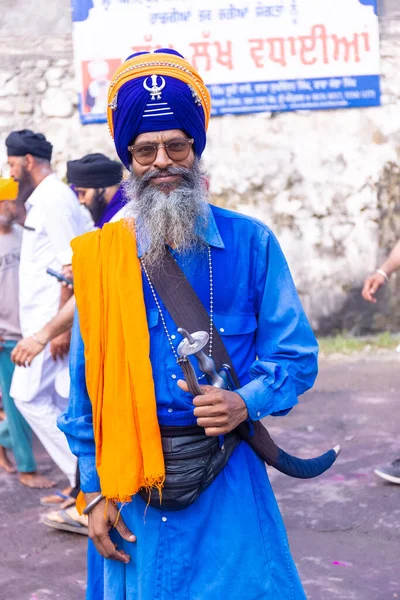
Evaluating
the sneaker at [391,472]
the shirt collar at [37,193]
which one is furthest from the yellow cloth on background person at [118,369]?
the sneaker at [391,472]

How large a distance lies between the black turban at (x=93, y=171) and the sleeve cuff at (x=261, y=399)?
10.2ft

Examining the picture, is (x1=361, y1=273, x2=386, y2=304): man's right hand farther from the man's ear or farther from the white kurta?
the man's ear

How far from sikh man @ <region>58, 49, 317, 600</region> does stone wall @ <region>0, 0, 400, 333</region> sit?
6671 millimetres

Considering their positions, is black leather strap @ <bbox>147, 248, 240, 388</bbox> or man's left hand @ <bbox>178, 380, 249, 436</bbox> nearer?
man's left hand @ <bbox>178, 380, 249, 436</bbox>

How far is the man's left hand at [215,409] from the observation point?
91.8 inches

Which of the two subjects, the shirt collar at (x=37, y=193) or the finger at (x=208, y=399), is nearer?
the finger at (x=208, y=399)

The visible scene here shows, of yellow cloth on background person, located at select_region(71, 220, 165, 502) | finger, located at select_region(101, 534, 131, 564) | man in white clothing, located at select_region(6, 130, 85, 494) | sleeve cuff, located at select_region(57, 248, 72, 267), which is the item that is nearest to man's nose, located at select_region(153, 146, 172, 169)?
yellow cloth on background person, located at select_region(71, 220, 165, 502)

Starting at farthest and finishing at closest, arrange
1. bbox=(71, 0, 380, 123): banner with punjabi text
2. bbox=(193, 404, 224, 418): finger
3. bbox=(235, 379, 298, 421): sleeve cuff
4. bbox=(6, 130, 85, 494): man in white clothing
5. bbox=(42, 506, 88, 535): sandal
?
bbox=(71, 0, 380, 123): banner with punjabi text
bbox=(6, 130, 85, 494): man in white clothing
bbox=(42, 506, 88, 535): sandal
bbox=(235, 379, 298, 421): sleeve cuff
bbox=(193, 404, 224, 418): finger

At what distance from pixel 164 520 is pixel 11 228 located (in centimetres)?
387

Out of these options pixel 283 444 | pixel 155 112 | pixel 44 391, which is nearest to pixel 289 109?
pixel 283 444

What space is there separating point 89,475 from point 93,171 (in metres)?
3.03

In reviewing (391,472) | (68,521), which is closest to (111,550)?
(68,521)

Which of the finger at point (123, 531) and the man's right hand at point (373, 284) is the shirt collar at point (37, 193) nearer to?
the man's right hand at point (373, 284)

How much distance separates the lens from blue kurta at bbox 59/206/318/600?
8.22 feet
